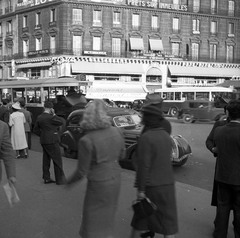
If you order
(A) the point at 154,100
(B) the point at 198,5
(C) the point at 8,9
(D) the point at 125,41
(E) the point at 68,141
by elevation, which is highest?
(B) the point at 198,5

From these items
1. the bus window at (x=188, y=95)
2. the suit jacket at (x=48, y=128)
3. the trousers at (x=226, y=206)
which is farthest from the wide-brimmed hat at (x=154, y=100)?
the bus window at (x=188, y=95)

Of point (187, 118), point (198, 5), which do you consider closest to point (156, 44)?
point (198, 5)

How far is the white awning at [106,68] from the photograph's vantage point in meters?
41.8

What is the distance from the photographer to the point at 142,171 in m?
3.85

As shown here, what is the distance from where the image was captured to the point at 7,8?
49219 mm

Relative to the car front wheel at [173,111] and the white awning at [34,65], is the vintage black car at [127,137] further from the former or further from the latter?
the white awning at [34,65]

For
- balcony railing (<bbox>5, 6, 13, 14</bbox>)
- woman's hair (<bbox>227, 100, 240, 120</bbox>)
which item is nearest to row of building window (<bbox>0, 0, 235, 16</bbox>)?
balcony railing (<bbox>5, 6, 13, 14</bbox>)

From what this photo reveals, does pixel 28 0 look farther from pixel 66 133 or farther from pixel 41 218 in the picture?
pixel 41 218

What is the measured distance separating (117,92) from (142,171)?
113ft

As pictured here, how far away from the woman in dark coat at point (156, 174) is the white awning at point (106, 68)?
38.3 meters

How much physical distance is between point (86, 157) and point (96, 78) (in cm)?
4026

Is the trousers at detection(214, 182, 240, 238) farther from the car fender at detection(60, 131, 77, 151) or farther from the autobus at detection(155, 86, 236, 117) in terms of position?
the autobus at detection(155, 86, 236, 117)

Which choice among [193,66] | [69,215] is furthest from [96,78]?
[69,215]

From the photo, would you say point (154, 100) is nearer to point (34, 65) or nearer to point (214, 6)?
point (34, 65)
